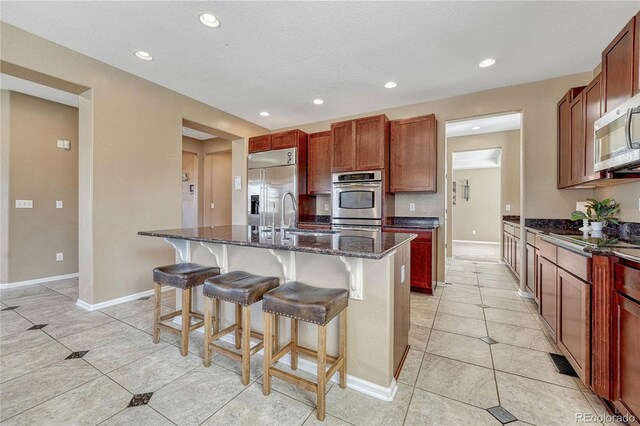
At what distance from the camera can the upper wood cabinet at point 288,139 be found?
4.56 m

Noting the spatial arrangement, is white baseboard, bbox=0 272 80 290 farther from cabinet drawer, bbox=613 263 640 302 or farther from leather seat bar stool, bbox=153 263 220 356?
cabinet drawer, bbox=613 263 640 302

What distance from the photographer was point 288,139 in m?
4.62

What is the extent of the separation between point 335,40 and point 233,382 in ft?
9.71

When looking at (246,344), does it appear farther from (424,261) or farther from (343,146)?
(343,146)

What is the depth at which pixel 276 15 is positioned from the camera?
86.8 inches

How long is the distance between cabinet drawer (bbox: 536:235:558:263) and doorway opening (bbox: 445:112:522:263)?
1264mm

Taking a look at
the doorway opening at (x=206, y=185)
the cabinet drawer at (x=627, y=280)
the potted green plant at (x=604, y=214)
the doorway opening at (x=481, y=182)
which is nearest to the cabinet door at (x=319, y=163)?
the doorway opening at (x=481, y=182)

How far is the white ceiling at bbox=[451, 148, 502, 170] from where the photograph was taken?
653cm

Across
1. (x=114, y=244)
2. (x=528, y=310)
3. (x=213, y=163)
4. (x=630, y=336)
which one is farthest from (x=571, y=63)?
(x=213, y=163)

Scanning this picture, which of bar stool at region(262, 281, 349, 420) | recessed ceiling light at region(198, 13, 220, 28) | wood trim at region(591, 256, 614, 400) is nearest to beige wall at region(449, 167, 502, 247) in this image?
wood trim at region(591, 256, 614, 400)

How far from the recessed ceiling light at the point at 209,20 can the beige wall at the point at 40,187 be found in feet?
11.5

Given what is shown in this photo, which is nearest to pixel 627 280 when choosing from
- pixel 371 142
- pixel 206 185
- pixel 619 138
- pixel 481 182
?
pixel 619 138

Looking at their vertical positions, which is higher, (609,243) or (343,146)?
(343,146)

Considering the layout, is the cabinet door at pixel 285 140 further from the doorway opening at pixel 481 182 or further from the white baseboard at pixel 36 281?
the white baseboard at pixel 36 281
